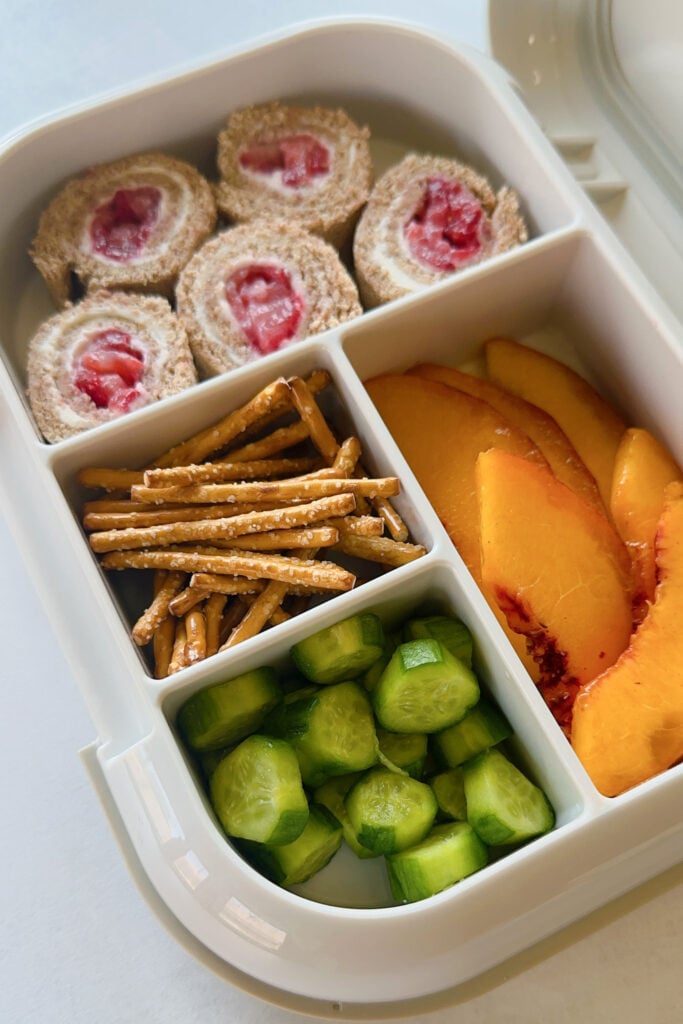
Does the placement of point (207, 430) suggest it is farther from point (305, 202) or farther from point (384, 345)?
point (305, 202)

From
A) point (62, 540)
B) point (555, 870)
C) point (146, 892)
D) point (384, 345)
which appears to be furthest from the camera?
point (384, 345)

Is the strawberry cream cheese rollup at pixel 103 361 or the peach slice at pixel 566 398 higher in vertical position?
the strawberry cream cheese rollup at pixel 103 361

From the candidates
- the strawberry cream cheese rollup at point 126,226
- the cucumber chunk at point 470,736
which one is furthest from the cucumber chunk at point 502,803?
the strawberry cream cheese rollup at point 126,226

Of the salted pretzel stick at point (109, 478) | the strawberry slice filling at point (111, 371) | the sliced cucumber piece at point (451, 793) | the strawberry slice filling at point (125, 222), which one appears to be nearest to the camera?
the sliced cucumber piece at point (451, 793)

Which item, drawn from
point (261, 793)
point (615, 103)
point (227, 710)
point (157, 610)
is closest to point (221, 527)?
point (157, 610)

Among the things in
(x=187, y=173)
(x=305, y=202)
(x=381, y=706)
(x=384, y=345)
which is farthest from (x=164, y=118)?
(x=381, y=706)

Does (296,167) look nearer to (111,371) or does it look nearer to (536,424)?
(111,371)

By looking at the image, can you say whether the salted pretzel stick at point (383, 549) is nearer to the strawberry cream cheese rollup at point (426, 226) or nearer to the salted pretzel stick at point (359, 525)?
the salted pretzel stick at point (359, 525)
